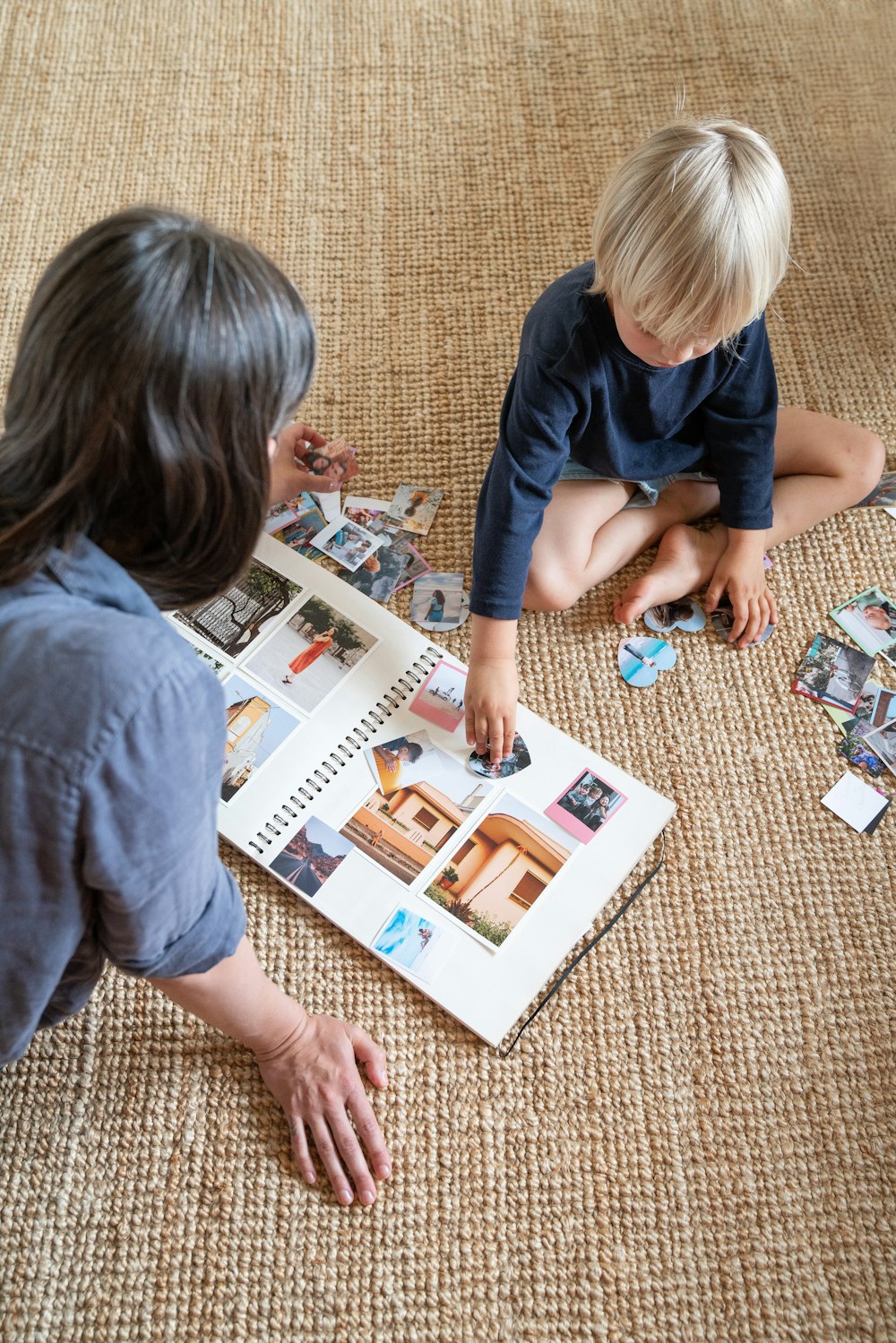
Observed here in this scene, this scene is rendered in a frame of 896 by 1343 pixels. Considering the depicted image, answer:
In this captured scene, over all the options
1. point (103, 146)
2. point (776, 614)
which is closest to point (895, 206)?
point (776, 614)

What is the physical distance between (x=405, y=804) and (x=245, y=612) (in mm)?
266

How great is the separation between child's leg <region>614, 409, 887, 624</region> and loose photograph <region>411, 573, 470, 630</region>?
0.17m

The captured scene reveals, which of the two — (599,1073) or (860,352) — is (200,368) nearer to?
(599,1073)

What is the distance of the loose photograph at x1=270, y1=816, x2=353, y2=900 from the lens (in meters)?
0.91

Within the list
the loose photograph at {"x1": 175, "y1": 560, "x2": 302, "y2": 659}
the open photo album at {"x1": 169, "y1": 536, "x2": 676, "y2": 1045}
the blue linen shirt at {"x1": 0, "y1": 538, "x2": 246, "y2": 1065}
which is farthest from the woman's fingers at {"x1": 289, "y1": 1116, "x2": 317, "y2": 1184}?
the loose photograph at {"x1": 175, "y1": 560, "x2": 302, "y2": 659}

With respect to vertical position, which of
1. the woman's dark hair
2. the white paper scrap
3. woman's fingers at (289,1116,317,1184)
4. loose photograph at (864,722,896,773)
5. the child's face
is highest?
the child's face

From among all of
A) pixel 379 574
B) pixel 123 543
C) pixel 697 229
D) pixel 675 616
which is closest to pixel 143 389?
pixel 123 543

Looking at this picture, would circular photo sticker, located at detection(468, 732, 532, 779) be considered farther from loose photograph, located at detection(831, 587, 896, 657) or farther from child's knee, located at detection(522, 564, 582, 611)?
loose photograph, located at detection(831, 587, 896, 657)

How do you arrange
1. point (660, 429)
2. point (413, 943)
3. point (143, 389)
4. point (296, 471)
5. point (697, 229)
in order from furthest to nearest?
point (296, 471)
point (660, 429)
point (413, 943)
point (697, 229)
point (143, 389)

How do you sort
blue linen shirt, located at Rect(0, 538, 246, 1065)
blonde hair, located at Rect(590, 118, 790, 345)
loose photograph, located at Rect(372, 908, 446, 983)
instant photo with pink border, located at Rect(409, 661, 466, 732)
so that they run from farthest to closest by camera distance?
instant photo with pink border, located at Rect(409, 661, 466, 732) → loose photograph, located at Rect(372, 908, 446, 983) → blonde hair, located at Rect(590, 118, 790, 345) → blue linen shirt, located at Rect(0, 538, 246, 1065)

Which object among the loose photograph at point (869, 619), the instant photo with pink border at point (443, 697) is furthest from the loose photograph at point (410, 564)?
the loose photograph at point (869, 619)

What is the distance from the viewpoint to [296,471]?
3.57ft

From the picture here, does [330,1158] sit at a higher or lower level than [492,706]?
lower

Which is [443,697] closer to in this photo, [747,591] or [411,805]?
[411,805]
